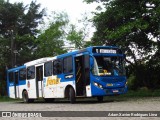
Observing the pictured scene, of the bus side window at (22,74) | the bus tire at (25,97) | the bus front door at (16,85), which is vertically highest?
the bus side window at (22,74)

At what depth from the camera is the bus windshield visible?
19.6 meters

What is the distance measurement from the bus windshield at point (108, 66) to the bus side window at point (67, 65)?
2.29 m

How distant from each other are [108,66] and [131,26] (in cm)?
518

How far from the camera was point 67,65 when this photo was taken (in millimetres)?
21906

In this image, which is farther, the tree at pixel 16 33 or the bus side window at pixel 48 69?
the tree at pixel 16 33

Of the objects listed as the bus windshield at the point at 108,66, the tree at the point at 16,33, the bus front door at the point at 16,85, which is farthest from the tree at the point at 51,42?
the bus windshield at the point at 108,66

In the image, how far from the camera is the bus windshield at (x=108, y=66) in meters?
19.6

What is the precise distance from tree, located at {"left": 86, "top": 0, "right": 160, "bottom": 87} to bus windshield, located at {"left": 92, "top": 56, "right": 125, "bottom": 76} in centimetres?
419

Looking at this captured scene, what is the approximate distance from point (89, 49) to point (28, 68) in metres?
9.22

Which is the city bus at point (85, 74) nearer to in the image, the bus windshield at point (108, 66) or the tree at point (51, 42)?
the bus windshield at point (108, 66)

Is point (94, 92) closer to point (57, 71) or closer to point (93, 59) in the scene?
point (93, 59)

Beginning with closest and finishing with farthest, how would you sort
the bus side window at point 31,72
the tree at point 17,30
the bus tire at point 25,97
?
the bus side window at point 31,72 < the bus tire at point 25,97 < the tree at point 17,30

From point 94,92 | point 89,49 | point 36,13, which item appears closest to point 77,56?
point 89,49

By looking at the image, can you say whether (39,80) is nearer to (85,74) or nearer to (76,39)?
(85,74)
